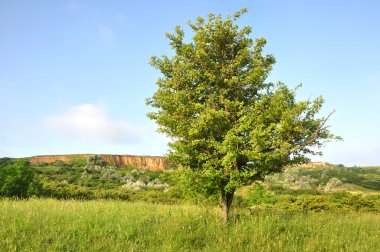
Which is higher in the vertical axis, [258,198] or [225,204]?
[225,204]

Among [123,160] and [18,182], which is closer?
[18,182]

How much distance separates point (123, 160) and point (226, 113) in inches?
6112

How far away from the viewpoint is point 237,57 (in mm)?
14172

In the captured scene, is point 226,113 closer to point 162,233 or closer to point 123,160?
point 162,233

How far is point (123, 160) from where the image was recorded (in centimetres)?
16338

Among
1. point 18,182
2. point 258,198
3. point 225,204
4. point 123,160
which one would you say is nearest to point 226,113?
point 225,204

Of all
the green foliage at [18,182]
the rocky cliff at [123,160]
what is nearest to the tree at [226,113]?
the green foliage at [18,182]

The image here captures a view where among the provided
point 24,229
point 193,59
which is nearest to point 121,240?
point 24,229

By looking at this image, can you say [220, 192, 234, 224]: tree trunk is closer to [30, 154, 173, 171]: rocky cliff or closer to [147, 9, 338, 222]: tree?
[147, 9, 338, 222]: tree

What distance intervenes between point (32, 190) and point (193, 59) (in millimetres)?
35768

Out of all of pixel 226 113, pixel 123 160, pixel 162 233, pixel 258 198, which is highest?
pixel 123 160

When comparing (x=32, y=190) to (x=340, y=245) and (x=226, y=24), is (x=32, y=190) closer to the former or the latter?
(x=226, y=24)

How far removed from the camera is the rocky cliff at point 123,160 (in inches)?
5890

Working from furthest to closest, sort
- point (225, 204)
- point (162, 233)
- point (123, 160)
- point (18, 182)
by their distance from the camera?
point (123, 160) → point (18, 182) → point (225, 204) → point (162, 233)
